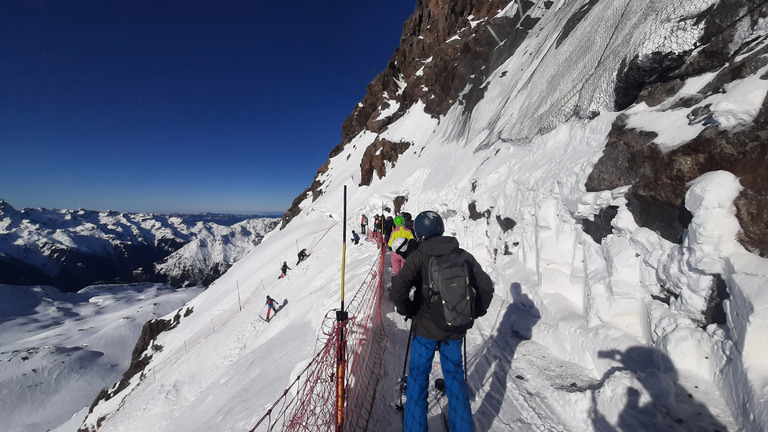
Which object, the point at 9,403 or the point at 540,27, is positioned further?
the point at 9,403

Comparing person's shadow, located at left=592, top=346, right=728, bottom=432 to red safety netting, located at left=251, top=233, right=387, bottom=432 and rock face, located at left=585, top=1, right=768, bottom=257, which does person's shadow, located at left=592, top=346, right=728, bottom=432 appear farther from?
red safety netting, located at left=251, top=233, right=387, bottom=432

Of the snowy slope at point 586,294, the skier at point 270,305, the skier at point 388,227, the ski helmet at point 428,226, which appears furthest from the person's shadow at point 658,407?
the skier at point 270,305

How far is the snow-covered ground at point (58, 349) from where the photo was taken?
4462cm

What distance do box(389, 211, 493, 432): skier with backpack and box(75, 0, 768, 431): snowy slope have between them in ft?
2.63

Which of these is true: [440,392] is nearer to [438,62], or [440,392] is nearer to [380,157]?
[380,157]

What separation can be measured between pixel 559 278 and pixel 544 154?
3389mm

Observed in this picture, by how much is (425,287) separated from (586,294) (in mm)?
3236

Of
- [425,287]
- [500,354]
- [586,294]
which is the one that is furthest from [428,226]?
[586,294]

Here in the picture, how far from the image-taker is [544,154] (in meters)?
7.11

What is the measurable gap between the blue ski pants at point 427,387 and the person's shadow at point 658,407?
1.61 metres

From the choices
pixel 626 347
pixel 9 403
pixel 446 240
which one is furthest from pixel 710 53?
pixel 9 403

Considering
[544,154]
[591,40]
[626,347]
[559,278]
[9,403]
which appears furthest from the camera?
[9,403]

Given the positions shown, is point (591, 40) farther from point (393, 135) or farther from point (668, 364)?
point (393, 135)

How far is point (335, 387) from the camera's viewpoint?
3.80m
